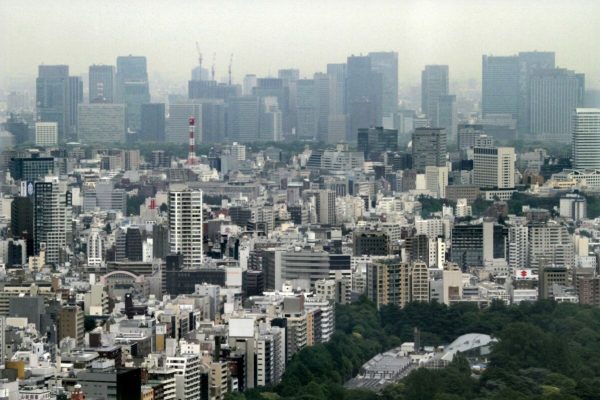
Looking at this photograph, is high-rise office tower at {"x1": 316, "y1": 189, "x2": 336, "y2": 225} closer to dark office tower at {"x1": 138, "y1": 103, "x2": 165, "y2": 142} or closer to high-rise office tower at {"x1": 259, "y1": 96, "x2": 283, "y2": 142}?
high-rise office tower at {"x1": 259, "y1": 96, "x2": 283, "y2": 142}

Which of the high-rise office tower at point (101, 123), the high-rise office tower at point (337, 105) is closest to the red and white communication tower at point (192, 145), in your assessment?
the high-rise office tower at point (101, 123)

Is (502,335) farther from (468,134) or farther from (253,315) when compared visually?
(468,134)

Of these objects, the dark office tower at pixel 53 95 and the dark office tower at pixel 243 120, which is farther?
the dark office tower at pixel 243 120

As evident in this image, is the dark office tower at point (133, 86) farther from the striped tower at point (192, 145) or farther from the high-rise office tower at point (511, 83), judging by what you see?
the high-rise office tower at point (511, 83)

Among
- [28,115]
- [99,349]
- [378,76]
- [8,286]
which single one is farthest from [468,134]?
[99,349]

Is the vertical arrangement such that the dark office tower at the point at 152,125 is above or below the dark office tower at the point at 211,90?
below

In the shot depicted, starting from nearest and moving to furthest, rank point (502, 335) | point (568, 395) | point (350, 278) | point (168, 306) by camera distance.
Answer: point (568, 395), point (502, 335), point (168, 306), point (350, 278)

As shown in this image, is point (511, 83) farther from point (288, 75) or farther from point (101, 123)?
point (101, 123)
